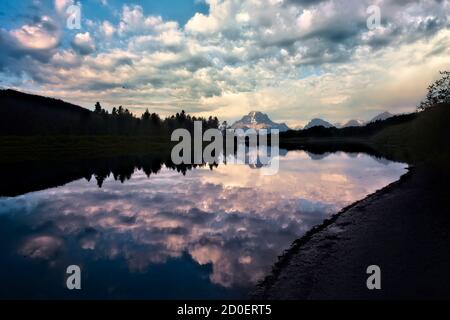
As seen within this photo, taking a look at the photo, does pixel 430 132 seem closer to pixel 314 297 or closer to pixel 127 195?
pixel 127 195

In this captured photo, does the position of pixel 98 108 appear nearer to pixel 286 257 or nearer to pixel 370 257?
pixel 286 257

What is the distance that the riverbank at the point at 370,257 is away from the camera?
12.0m

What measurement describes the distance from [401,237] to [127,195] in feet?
94.9

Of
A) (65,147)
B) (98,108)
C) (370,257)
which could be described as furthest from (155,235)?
(98,108)

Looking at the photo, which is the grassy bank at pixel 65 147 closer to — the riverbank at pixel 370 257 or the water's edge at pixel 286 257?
the water's edge at pixel 286 257

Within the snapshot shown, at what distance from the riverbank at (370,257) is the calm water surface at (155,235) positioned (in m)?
1.40

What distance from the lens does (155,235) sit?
21.8 m

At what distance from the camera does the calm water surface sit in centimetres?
1425

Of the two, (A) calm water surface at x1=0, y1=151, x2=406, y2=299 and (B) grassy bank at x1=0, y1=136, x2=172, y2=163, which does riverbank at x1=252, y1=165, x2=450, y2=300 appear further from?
(B) grassy bank at x1=0, y1=136, x2=172, y2=163

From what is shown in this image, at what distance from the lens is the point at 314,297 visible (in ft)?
38.1

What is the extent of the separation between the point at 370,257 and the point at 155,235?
1338 cm

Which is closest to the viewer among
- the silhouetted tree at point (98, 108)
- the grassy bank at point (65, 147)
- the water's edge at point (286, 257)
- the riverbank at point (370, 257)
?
the riverbank at point (370, 257)

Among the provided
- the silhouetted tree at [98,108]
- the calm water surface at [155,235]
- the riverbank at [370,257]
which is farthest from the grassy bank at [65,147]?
the riverbank at [370,257]

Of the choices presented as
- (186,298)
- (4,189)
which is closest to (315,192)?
(186,298)
